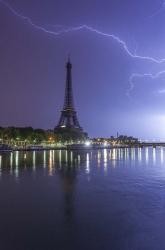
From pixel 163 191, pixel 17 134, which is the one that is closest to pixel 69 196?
pixel 163 191

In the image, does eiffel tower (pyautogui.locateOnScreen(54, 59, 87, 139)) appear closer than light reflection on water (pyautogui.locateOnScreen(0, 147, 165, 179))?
No

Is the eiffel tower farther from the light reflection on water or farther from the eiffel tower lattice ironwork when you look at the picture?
the light reflection on water

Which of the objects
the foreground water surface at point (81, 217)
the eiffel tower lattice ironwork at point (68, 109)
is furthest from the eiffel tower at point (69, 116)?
the foreground water surface at point (81, 217)

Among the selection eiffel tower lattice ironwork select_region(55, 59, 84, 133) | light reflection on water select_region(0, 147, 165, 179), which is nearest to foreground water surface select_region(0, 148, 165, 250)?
light reflection on water select_region(0, 147, 165, 179)

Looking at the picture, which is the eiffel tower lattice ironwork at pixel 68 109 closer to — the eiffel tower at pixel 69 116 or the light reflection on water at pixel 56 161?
the eiffel tower at pixel 69 116

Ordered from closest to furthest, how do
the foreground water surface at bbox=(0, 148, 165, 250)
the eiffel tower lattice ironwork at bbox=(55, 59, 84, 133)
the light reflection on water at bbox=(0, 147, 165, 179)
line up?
the foreground water surface at bbox=(0, 148, 165, 250)
the light reflection on water at bbox=(0, 147, 165, 179)
the eiffel tower lattice ironwork at bbox=(55, 59, 84, 133)

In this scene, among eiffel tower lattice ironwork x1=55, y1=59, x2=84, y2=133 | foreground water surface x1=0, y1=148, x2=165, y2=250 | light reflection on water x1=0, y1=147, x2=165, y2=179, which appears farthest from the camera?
eiffel tower lattice ironwork x1=55, y1=59, x2=84, y2=133

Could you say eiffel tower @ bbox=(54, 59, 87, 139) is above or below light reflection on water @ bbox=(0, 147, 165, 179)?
above

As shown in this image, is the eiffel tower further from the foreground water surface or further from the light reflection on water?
the foreground water surface

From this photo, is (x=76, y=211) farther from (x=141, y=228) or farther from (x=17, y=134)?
(x=17, y=134)
